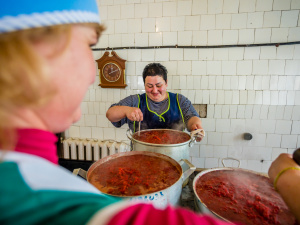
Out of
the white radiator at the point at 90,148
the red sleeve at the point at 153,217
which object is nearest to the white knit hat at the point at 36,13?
the red sleeve at the point at 153,217

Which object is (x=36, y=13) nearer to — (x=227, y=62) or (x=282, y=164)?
(x=282, y=164)

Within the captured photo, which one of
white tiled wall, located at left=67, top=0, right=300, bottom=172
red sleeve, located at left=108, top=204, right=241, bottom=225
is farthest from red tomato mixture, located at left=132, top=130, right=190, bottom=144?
white tiled wall, located at left=67, top=0, right=300, bottom=172

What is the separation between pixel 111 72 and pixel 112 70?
0.14 feet

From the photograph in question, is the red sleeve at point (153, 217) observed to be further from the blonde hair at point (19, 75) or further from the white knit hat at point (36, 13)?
the white knit hat at point (36, 13)

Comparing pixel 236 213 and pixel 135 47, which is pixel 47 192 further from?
pixel 135 47

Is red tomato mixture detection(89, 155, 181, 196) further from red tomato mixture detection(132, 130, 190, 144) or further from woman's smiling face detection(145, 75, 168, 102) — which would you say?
woman's smiling face detection(145, 75, 168, 102)

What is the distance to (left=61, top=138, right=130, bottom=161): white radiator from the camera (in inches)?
130

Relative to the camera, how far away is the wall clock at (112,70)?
3145 millimetres

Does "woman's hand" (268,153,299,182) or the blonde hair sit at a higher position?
the blonde hair

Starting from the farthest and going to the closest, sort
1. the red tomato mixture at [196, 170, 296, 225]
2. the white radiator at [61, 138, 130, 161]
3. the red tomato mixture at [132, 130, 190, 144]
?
the white radiator at [61, 138, 130, 161] → the red tomato mixture at [132, 130, 190, 144] → the red tomato mixture at [196, 170, 296, 225]

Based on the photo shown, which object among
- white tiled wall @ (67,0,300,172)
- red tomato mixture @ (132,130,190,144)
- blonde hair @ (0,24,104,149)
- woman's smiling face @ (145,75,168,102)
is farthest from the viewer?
white tiled wall @ (67,0,300,172)

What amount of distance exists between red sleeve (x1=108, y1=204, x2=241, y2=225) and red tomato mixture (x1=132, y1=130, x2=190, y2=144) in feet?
4.03

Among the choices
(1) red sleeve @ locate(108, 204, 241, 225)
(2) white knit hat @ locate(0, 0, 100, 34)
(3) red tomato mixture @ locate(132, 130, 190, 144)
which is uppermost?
(2) white knit hat @ locate(0, 0, 100, 34)

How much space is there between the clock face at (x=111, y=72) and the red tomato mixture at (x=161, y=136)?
174 centimetres
